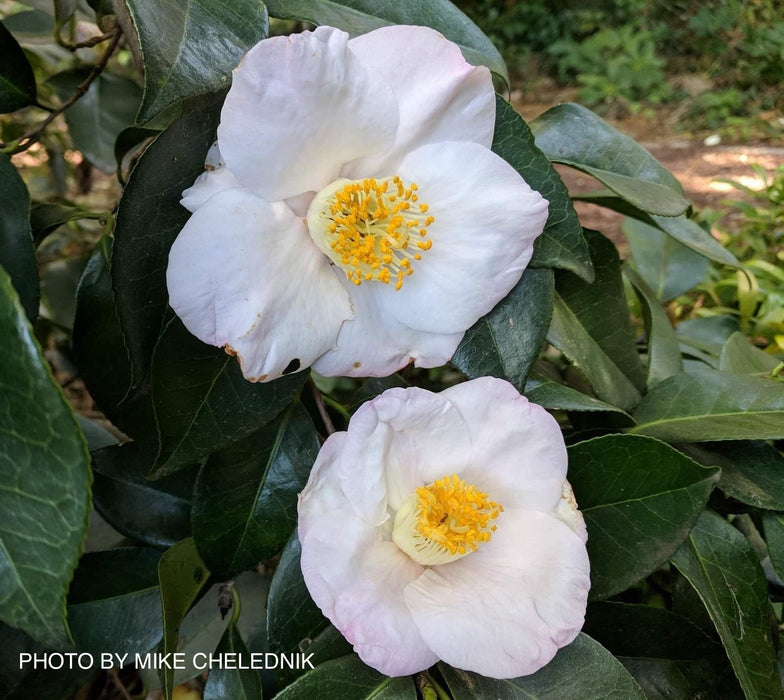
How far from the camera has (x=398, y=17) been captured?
588 millimetres

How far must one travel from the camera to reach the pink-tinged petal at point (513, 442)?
0.52m

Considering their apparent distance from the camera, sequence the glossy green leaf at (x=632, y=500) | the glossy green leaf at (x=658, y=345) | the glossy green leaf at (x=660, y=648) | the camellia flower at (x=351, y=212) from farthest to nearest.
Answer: the glossy green leaf at (x=658, y=345) → the glossy green leaf at (x=660, y=648) → the glossy green leaf at (x=632, y=500) → the camellia flower at (x=351, y=212)

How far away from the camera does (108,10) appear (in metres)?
0.69

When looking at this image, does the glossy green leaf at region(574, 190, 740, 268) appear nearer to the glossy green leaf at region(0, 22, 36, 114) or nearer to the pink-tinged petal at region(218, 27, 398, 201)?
the pink-tinged petal at region(218, 27, 398, 201)


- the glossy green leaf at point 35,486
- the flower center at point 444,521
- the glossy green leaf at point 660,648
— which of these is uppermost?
the glossy green leaf at point 35,486

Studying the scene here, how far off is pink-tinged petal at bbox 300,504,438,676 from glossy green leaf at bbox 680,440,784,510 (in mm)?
351

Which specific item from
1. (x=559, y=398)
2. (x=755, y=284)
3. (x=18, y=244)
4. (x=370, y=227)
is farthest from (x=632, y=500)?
(x=755, y=284)

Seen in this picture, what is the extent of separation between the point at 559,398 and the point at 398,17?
36cm

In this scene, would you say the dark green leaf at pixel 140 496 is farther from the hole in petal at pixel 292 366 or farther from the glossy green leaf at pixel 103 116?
the glossy green leaf at pixel 103 116

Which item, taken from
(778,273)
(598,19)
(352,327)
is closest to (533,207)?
(352,327)

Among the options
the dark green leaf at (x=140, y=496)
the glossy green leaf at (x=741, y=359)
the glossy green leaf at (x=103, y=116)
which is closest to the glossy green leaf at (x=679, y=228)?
the glossy green leaf at (x=741, y=359)

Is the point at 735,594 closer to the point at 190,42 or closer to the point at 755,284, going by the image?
the point at 190,42

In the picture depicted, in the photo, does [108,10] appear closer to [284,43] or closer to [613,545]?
[284,43]

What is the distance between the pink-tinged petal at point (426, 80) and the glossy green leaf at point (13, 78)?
0.38m
